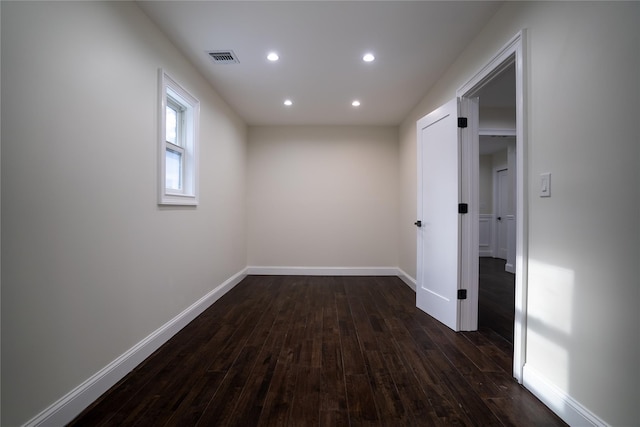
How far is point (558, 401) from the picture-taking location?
54.7 inches

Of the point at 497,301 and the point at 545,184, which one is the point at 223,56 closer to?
the point at 545,184

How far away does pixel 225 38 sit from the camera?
221 cm

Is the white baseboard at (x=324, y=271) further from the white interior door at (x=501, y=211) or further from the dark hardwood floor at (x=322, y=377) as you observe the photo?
the white interior door at (x=501, y=211)

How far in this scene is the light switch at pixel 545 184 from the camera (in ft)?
4.76

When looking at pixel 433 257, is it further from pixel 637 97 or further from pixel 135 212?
pixel 135 212

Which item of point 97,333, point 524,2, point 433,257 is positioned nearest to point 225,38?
point 524,2

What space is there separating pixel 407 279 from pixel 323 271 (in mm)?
1346

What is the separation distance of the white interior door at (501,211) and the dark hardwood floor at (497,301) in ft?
4.03

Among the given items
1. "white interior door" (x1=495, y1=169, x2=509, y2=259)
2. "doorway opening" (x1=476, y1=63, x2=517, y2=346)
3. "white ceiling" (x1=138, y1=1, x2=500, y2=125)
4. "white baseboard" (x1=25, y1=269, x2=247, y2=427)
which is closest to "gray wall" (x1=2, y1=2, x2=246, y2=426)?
"white baseboard" (x1=25, y1=269, x2=247, y2=427)

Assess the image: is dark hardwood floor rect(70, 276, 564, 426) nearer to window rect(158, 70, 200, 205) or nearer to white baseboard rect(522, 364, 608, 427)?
white baseboard rect(522, 364, 608, 427)

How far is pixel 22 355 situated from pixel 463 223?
290 centimetres

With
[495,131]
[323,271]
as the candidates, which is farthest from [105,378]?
[495,131]

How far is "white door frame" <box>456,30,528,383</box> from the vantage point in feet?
5.34

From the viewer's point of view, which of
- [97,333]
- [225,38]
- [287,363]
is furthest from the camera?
[225,38]
